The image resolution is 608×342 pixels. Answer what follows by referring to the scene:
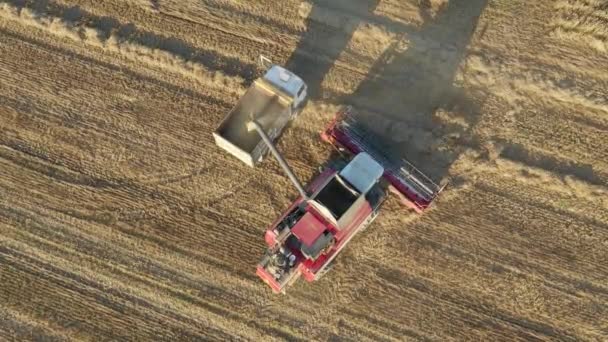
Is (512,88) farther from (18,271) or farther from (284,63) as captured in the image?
(18,271)

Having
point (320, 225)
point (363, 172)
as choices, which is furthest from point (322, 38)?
point (320, 225)

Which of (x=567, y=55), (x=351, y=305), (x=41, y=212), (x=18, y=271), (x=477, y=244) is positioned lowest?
(x=18, y=271)

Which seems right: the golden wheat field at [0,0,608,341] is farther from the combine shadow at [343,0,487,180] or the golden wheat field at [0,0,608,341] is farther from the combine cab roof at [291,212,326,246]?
the combine cab roof at [291,212,326,246]

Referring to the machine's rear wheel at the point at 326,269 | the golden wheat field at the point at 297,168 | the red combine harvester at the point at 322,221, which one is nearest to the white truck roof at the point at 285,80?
the golden wheat field at the point at 297,168

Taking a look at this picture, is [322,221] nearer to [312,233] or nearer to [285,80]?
[312,233]

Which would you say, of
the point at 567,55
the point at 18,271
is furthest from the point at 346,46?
the point at 18,271

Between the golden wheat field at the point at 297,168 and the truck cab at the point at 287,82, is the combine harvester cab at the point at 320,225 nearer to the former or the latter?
the golden wheat field at the point at 297,168

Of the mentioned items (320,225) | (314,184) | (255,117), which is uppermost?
(255,117)
